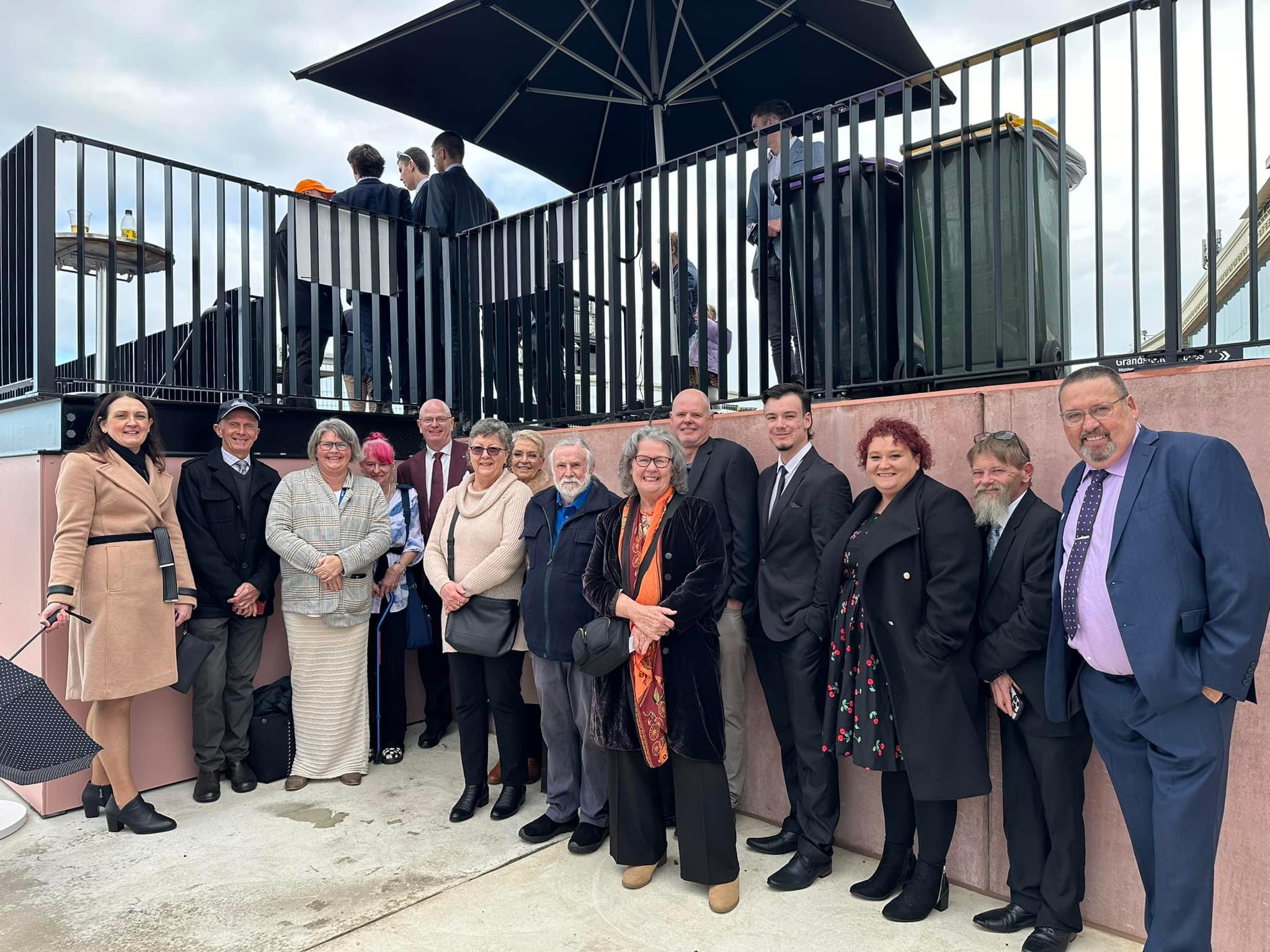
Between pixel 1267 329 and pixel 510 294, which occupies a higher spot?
pixel 510 294

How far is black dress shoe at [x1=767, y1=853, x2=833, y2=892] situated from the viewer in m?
3.37

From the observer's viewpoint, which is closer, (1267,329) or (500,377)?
(1267,329)

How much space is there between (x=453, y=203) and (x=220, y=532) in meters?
3.20

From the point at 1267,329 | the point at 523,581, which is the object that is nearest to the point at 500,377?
the point at 523,581

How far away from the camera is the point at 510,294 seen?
602cm

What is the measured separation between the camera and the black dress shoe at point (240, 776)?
464 centimetres

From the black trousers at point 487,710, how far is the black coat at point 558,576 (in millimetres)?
353

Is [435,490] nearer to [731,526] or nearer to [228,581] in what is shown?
[228,581]

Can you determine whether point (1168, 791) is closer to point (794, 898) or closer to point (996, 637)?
point (996, 637)

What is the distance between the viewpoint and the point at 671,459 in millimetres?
3404

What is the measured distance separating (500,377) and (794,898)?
4066 mm

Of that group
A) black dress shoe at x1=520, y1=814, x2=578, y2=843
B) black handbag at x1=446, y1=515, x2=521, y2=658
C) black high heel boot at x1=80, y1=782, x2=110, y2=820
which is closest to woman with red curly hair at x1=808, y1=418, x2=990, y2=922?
black dress shoe at x1=520, y1=814, x2=578, y2=843

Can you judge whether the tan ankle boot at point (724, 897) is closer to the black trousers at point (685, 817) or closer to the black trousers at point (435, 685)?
the black trousers at point (685, 817)

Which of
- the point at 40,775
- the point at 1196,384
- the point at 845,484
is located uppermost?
the point at 1196,384
